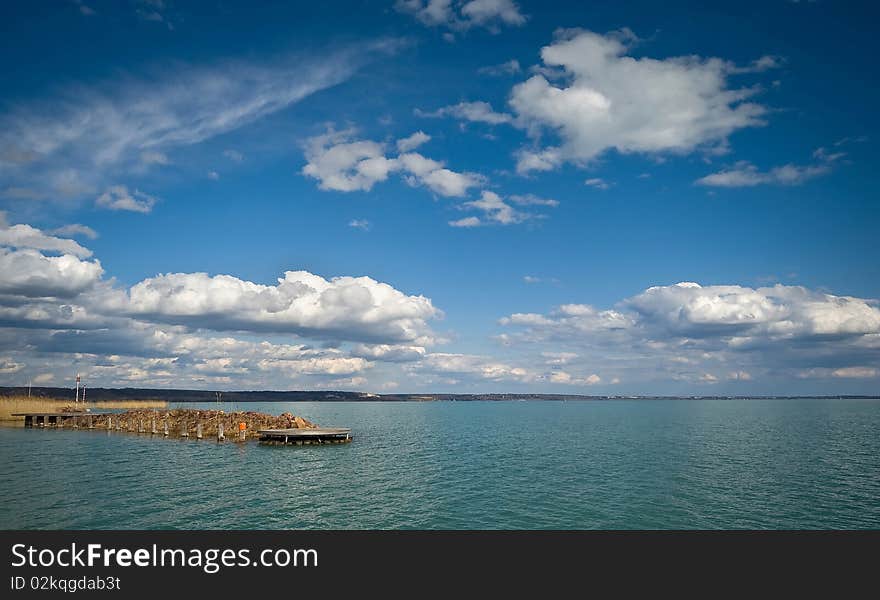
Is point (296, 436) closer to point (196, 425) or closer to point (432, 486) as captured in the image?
point (196, 425)

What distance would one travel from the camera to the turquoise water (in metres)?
39.1

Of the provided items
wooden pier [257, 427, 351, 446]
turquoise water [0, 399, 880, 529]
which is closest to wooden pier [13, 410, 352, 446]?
wooden pier [257, 427, 351, 446]

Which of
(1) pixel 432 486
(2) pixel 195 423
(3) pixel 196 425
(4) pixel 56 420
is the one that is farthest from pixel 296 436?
(4) pixel 56 420

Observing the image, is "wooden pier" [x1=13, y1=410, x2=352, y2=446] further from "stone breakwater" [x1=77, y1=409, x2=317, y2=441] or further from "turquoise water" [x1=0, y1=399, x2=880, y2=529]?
"turquoise water" [x1=0, y1=399, x2=880, y2=529]

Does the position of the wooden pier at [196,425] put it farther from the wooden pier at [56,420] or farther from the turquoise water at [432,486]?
the turquoise water at [432,486]

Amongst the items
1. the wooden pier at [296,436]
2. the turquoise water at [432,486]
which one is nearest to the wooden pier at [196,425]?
the wooden pier at [296,436]

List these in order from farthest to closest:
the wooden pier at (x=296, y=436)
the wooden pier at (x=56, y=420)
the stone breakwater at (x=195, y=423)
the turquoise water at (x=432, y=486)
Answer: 1. the wooden pier at (x=56, y=420)
2. the stone breakwater at (x=195, y=423)
3. the wooden pier at (x=296, y=436)
4. the turquoise water at (x=432, y=486)

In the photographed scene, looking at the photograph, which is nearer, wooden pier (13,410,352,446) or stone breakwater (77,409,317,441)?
wooden pier (13,410,352,446)

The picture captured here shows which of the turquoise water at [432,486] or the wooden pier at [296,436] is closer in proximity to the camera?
the turquoise water at [432,486]

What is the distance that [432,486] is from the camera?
51.9m

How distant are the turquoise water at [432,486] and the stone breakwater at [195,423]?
775cm

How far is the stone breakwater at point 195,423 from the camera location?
94312mm

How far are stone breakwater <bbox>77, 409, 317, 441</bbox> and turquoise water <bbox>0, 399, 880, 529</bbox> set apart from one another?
7747 millimetres
